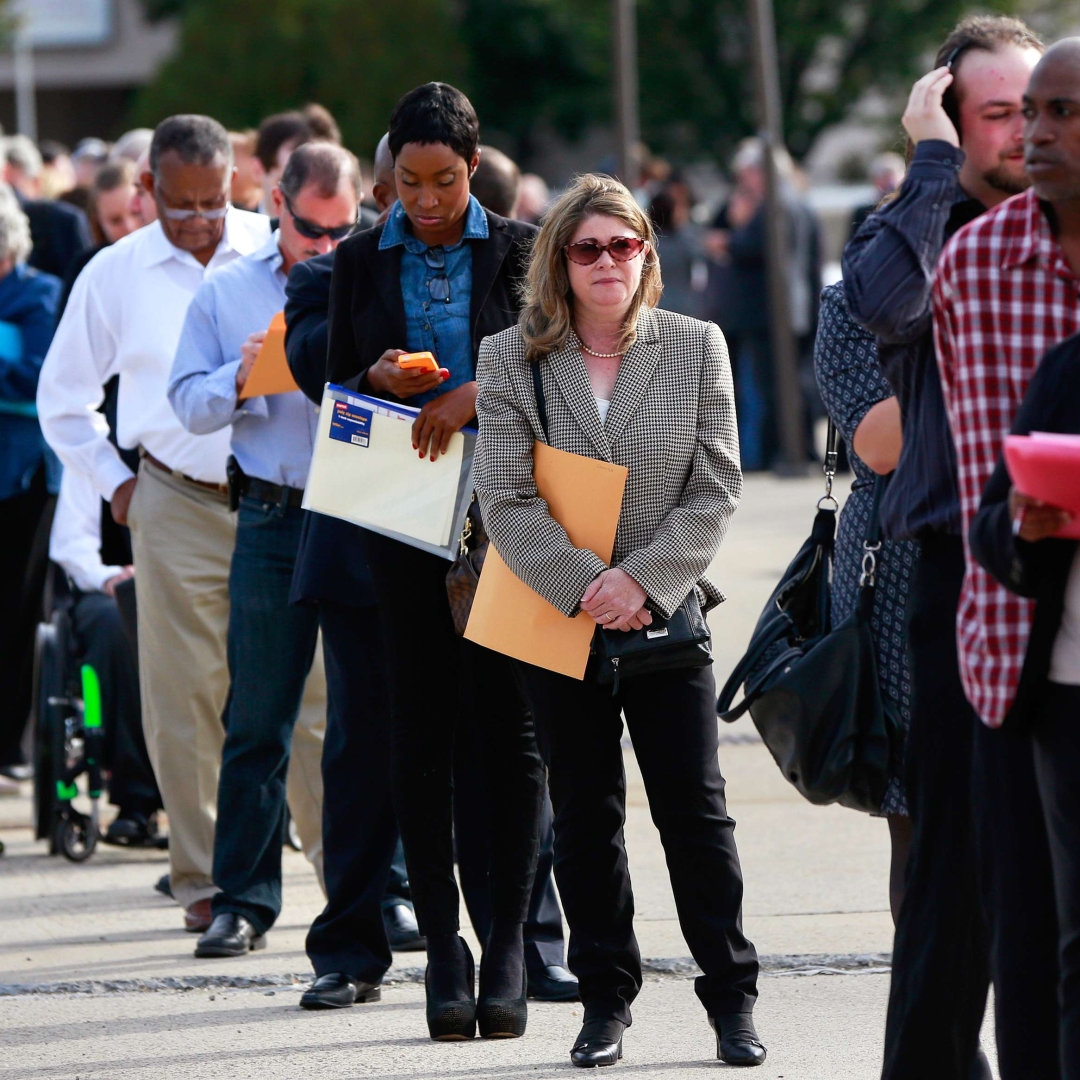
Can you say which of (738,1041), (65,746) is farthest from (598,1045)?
(65,746)

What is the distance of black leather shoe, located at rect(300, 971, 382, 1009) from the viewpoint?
4.91m

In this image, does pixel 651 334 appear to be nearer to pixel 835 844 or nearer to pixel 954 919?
pixel 954 919

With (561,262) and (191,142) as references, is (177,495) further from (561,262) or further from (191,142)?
(561,262)

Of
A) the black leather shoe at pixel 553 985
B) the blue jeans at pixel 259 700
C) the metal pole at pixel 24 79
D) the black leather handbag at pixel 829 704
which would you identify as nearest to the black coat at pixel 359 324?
the blue jeans at pixel 259 700

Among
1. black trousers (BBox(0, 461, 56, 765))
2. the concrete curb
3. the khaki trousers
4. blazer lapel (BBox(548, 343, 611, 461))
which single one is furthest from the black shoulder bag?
black trousers (BBox(0, 461, 56, 765))

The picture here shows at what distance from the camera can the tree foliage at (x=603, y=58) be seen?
144ft

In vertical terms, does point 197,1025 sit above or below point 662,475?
below

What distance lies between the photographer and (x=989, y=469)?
3.09 meters

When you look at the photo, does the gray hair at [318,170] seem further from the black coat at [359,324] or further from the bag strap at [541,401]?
the bag strap at [541,401]

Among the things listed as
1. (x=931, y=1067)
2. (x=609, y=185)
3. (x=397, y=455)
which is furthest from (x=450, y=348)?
(x=931, y=1067)

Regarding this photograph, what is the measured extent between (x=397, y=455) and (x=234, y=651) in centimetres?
111

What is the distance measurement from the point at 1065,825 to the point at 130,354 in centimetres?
380

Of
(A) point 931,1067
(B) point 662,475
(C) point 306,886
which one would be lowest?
(C) point 306,886

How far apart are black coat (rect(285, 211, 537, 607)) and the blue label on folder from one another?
57mm
